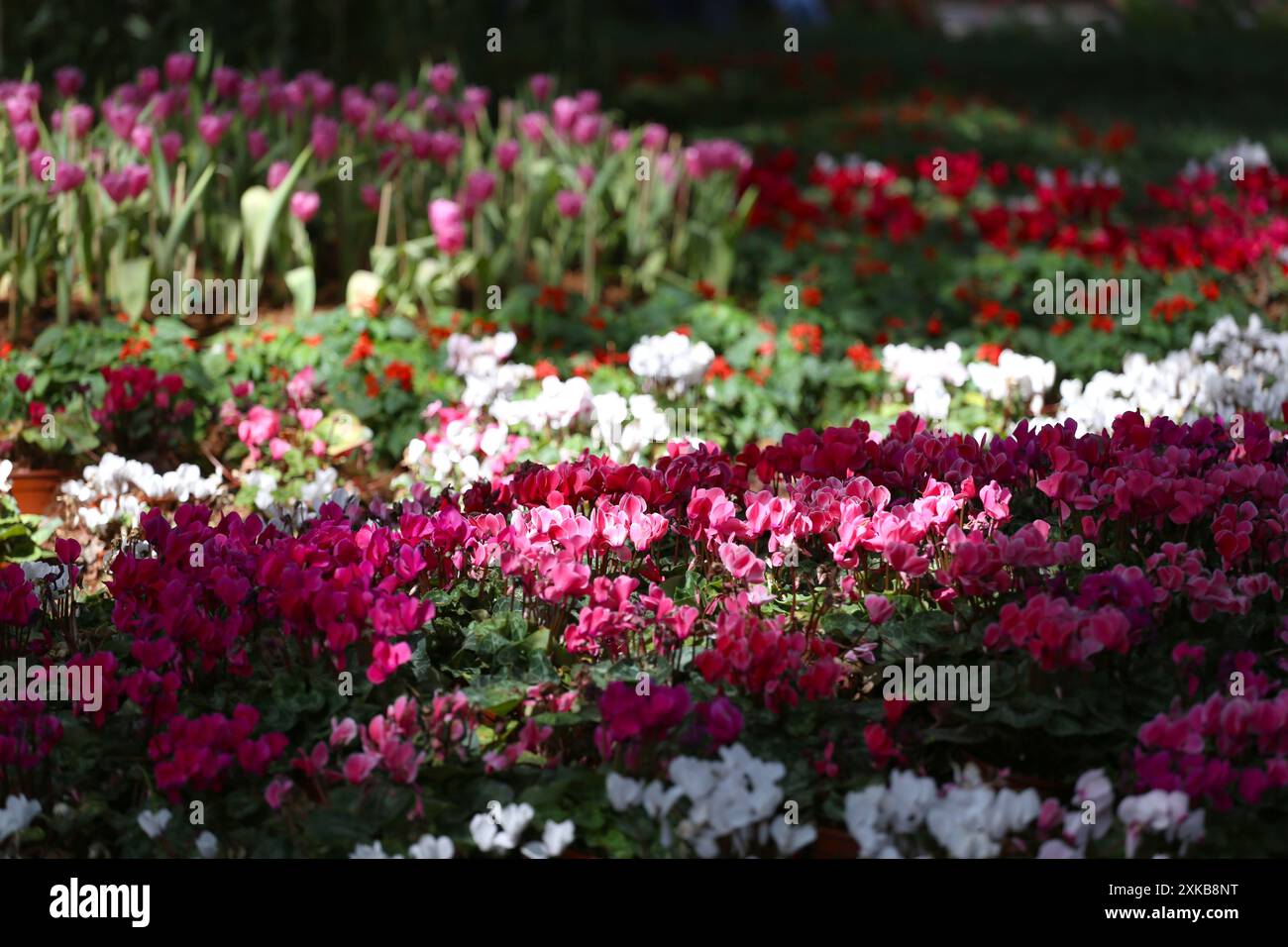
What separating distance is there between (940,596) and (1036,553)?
0.21m

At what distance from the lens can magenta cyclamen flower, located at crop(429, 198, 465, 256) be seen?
530 cm

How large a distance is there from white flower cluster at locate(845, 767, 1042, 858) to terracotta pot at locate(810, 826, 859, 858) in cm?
17

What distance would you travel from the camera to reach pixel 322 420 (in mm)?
4836

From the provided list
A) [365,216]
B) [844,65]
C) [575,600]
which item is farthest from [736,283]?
[844,65]

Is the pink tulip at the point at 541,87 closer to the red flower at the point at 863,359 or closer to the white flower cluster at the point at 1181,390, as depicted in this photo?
the red flower at the point at 863,359

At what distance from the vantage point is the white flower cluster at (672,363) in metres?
4.67

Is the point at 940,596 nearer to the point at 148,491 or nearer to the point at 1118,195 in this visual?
the point at 148,491

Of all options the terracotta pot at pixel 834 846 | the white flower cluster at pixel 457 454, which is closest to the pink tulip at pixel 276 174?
the white flower cluster at pixel 457 454

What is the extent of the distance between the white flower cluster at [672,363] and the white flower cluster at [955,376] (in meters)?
0.60

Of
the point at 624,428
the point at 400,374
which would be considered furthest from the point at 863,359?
the point at 400,374

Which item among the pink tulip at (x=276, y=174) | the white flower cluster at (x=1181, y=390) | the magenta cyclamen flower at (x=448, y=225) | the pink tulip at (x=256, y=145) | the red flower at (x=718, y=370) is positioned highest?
the pink tulip at (x=256, y=145)

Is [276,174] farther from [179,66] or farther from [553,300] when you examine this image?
[553,300]

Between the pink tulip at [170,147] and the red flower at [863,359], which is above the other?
the pink tulip at [170,147]

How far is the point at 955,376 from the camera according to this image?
4.79 m
